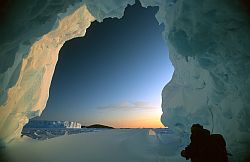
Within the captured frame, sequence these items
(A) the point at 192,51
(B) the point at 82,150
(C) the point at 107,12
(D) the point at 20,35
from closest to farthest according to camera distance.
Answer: (D) the point at 20,35
(A) the point at 192,51
(B) the point at 82,150
(C) the point at 107,12

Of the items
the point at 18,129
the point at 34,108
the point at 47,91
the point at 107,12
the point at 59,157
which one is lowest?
the point at 59,157

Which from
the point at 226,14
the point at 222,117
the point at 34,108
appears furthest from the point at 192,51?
the point at 34,108

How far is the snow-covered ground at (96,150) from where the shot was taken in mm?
9602

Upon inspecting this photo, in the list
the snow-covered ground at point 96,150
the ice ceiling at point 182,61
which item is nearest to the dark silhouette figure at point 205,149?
the ice ceiling at point 182,61

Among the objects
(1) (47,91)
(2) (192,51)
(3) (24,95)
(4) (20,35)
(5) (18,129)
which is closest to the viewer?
(4) (20,35)

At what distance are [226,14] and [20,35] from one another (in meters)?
7.22

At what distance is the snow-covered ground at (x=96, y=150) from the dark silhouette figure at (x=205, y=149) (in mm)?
5047

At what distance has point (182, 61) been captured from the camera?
1330cm

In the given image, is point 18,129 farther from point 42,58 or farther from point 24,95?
point 42,58

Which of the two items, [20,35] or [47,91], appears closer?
[20,35]

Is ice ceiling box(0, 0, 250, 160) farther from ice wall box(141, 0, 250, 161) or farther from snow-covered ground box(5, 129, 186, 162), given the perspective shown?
snow-covered ground box(5, 129, 186, 162)

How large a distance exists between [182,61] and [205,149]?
8.93 m

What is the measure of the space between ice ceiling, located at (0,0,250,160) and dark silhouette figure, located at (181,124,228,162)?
12.2ft

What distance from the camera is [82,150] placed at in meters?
10.8
